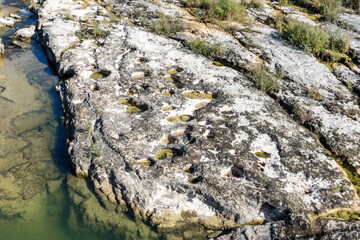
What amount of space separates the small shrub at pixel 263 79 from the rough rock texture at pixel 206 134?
0.15m

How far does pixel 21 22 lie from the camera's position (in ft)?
27.5

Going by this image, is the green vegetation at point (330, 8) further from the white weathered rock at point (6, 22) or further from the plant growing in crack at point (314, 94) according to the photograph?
the white weathered rock at point (6, 22)

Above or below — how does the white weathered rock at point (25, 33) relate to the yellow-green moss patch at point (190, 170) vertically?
below

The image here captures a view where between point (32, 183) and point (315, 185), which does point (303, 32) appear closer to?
point (315, 185)

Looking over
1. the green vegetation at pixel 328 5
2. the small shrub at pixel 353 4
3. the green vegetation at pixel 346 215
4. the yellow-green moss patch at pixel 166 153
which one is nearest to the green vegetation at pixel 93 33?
the yellow-green moss patch at pixel 166 153

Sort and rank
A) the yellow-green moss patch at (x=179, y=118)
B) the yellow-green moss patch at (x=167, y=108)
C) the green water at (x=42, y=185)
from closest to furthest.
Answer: the green water at (x=42, y=185) < the yellow-green moss patch at (x=179, y=118) < the yellow-green moss patch at (x=167, y=108)

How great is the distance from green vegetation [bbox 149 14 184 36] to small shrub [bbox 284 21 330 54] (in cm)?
251

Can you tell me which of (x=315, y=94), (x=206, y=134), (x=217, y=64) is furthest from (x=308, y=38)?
(x=206, y=134)

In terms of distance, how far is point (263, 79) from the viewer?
532cm

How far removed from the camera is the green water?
3256 mm

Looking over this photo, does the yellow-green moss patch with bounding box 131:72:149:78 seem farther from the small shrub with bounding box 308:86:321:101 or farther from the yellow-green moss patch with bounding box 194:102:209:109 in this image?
the small shrub with bounding box 308:86:321:101

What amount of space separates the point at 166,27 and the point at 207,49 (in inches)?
51.0

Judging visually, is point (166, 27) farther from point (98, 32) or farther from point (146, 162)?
point (146, 162)

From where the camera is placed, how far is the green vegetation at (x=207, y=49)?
627 cm
